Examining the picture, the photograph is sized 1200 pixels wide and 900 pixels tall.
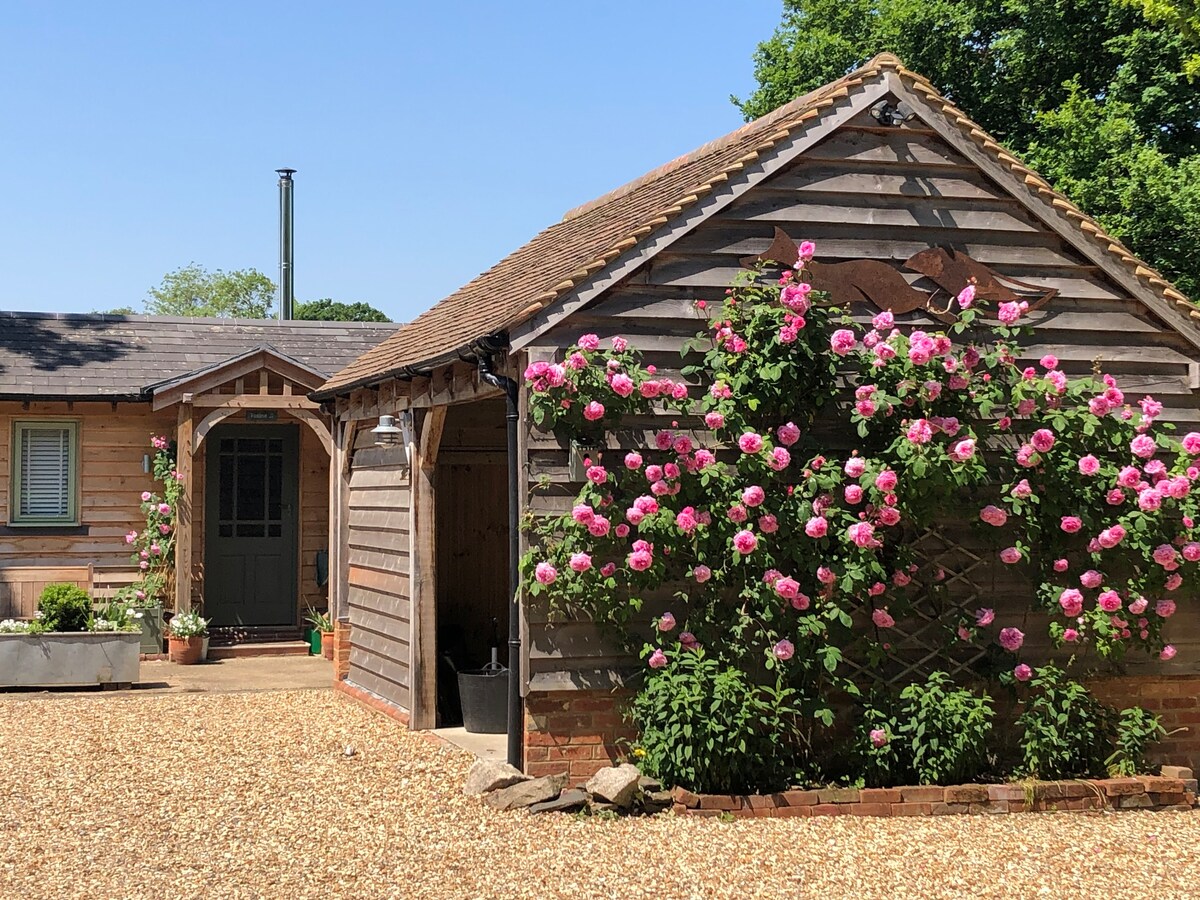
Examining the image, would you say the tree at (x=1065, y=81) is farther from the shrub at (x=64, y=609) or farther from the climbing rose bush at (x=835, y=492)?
the shrub at (x=64, y=609)

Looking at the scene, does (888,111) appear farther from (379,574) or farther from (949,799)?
(379,574)

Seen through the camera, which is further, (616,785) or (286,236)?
(286,236)

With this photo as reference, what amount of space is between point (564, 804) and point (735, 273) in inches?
139

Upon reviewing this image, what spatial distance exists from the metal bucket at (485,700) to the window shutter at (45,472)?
776 centimetres

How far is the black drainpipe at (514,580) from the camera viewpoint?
8.35 metres

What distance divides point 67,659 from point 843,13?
1619 cm

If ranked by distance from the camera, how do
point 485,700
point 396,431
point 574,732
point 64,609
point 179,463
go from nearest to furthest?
point 574,732, point 485,700, point 396,431, point 64,609, point 179,463

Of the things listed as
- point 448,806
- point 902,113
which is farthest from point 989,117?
point 448,806

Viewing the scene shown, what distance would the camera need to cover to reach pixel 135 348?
56.7ft

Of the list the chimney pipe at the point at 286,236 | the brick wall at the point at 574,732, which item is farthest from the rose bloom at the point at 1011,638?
the chimney pipe at the point at 286,236

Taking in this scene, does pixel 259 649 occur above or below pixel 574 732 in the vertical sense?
below

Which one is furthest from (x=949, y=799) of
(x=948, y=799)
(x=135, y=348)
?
(x=135, y=348)

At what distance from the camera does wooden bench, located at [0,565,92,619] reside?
14469 mm

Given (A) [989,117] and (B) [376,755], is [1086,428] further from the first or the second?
(A) [989,117]
